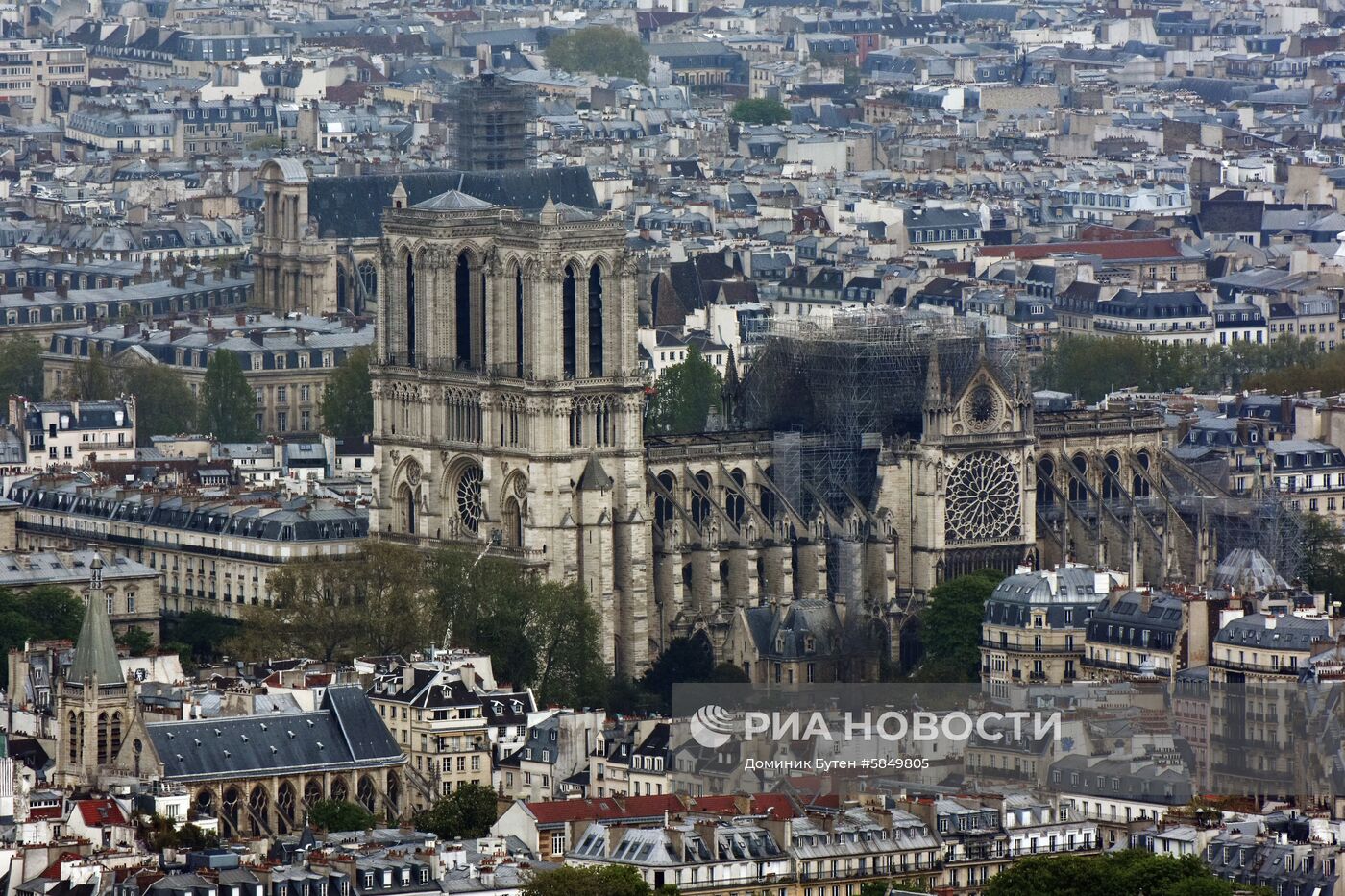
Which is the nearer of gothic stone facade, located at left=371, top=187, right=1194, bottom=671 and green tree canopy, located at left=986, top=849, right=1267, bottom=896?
green tree canopy, located at left=986, top=849, right=1267, bottom=896

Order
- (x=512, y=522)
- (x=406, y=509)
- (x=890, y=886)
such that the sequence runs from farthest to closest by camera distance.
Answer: (x=406, y=509)
(x=512, y=522)
(x=890, y=886)

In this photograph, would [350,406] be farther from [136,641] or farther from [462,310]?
[136,641]

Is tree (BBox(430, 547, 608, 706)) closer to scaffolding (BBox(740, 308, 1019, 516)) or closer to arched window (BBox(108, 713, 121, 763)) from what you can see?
scaffolding (BBox(740, 308, 1019, 516))

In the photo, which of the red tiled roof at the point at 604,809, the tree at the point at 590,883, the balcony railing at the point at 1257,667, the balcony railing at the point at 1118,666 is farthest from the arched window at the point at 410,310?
the tree at the point at 590,883

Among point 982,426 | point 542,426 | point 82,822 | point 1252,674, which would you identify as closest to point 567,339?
point 542,426

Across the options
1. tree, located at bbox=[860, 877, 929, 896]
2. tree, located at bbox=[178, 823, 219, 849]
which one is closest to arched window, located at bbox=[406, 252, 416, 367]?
tree, located at bbox=[178, 823, 219, 849]

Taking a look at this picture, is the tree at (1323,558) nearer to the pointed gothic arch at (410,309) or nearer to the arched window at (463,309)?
the arched window at (463,309)

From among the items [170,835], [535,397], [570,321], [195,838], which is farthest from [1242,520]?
[170,835]
